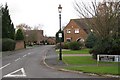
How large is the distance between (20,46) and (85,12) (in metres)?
41.9

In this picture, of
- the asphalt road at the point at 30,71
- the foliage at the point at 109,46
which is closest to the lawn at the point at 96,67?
the asphalt road at the point at 30,71

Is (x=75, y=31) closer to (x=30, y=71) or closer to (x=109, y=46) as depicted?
(x=109, y=46)

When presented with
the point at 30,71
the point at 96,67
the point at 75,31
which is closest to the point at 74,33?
the point at 75,31

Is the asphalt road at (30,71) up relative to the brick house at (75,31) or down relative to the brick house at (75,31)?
down

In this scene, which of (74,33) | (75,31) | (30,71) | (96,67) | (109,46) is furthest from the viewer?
(74,33)

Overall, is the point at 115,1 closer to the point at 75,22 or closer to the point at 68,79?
the point at 68,79

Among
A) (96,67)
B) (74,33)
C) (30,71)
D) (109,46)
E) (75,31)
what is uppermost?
(75,31)

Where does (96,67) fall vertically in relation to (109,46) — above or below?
below

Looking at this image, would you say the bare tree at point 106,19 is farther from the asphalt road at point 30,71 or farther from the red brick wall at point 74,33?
the red brick wall at point 74,33

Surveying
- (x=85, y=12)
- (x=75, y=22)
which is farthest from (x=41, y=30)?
(x=85, y=12)

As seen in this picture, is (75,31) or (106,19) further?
(75,31)

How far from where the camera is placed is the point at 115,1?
33.9 m

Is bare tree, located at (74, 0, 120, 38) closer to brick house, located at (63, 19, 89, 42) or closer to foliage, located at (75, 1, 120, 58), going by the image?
foliage, located at (75, 1, 120, 58)

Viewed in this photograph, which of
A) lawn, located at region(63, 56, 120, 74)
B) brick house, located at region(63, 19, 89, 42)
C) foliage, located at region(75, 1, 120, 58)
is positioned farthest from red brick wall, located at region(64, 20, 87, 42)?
lawn, located at region(63, 56, 120, 74)
